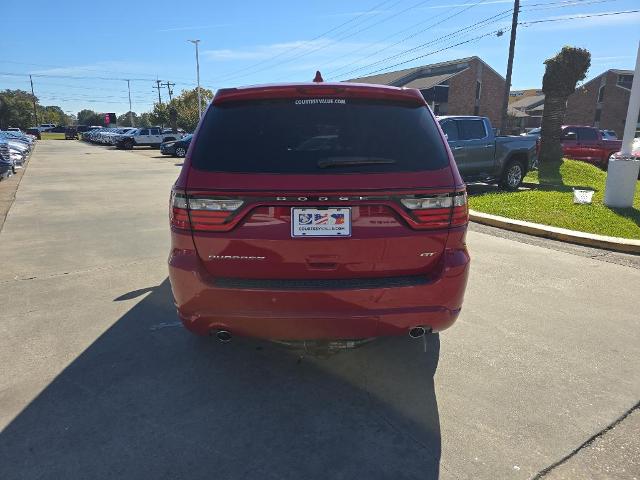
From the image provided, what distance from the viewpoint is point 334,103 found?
9.23 ft

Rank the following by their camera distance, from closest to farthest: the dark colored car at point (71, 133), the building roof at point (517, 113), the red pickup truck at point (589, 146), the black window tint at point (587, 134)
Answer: the red pickup truck at point (589, 146) → the black window tint at point (587, 134) → the building roof at point (517, 113) → the dark colored car at point (71, 133)

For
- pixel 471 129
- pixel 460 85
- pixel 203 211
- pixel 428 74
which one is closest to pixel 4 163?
pixel 471 129

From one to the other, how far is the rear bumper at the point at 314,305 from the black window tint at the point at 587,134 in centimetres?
2004

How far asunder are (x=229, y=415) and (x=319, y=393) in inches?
23.5

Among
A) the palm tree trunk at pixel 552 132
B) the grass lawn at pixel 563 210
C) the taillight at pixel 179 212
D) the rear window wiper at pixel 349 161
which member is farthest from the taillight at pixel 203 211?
the palm tree trunk at pixel 552 132

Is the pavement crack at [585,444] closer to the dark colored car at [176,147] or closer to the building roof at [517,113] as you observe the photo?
the dark colored car at [176,147]

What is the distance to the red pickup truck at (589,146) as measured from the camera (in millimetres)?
18938

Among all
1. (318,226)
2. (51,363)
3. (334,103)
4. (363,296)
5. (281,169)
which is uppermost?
(334,103)

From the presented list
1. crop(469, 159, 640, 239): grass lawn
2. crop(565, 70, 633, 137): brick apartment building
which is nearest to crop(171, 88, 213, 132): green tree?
Result: crop(565, 70, 633, 137): brick apartment building

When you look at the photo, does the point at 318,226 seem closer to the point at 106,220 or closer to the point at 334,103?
the point at 334,103

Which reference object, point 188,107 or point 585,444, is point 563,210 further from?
point 188,107

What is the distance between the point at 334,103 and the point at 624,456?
258 centimetres

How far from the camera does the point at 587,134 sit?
63.0 feet

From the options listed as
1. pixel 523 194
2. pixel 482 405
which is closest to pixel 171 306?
pixel 482 405
